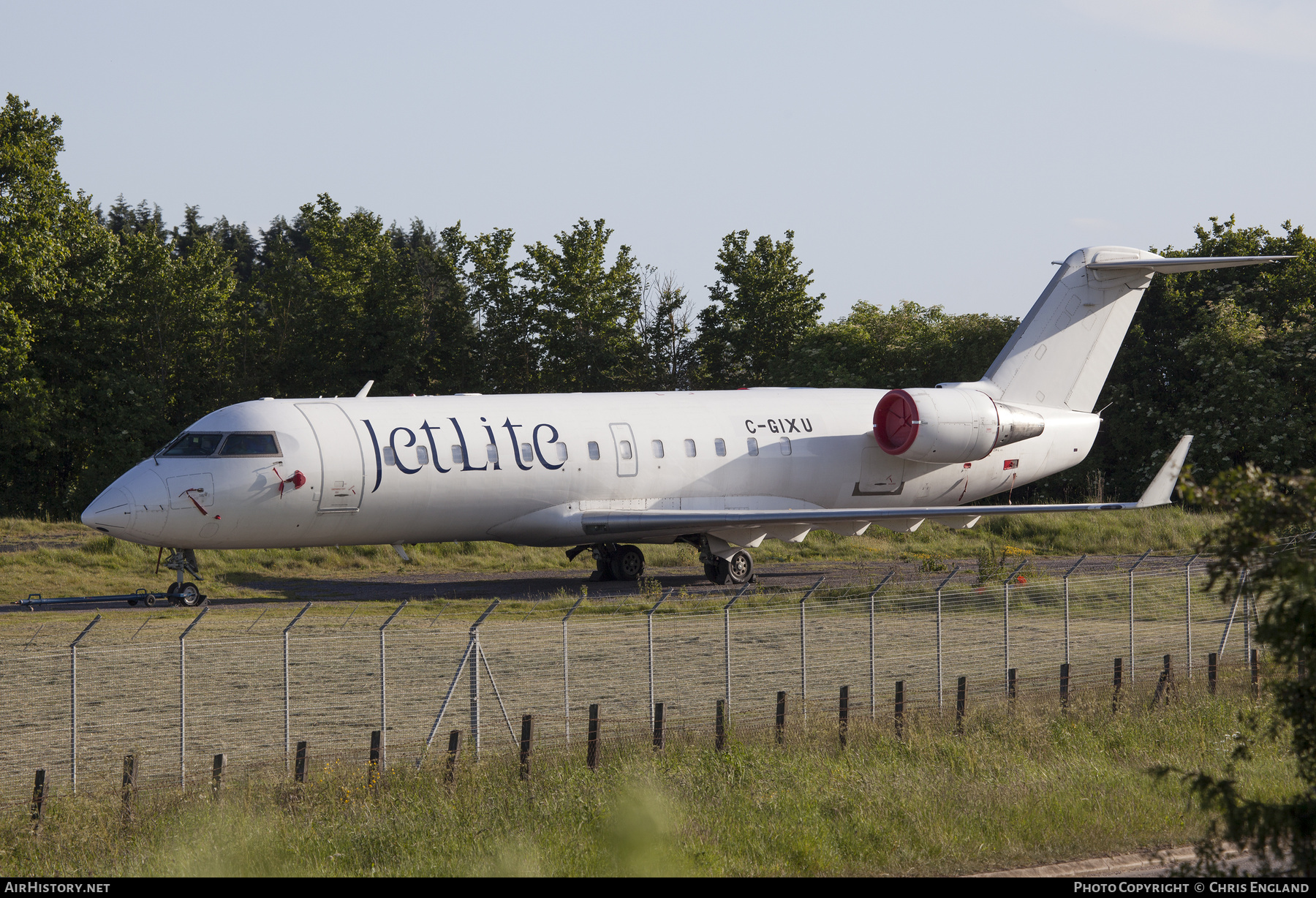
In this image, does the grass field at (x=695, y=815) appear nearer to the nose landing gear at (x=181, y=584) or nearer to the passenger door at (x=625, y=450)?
the nose landing gear at (x=181, y=584)

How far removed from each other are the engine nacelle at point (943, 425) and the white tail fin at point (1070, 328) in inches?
67.2

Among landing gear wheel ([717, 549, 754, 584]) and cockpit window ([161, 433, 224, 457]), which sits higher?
cockpit window ([161, 433, 224, 457])

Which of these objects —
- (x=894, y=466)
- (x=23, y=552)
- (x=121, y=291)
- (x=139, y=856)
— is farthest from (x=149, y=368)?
(x=139, y=856)

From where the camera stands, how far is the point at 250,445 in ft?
75.9

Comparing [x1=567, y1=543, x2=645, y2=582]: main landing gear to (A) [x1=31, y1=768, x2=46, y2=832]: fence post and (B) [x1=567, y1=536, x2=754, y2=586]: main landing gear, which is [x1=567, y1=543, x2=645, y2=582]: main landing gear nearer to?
(B) [x1=567, y1=536, x2=754, y2=586]: main landing gear

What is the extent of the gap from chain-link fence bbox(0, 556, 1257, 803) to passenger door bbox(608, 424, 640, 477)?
264 cm

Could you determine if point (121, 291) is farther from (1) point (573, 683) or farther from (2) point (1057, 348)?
(1) point (573, 683)

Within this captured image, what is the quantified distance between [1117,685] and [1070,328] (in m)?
17.7

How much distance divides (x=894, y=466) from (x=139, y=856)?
22672 millimetres

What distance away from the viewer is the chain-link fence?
1427 cm

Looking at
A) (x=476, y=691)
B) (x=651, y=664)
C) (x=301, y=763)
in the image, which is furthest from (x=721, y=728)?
(x=301, y=763)

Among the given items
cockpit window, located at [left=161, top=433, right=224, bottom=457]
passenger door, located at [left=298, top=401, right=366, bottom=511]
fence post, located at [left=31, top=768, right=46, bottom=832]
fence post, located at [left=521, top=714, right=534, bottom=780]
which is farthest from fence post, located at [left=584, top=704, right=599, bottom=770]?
cockpit window, located at [left=161, top=433, right=224, bottom=457]

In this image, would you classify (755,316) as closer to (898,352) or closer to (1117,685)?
(898,352)

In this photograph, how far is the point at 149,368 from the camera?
189 ft
